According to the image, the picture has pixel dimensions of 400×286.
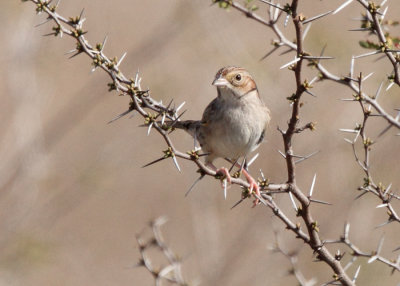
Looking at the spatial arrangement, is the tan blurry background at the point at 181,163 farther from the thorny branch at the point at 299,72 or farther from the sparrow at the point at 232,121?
the thorny branch at the point at 299,72

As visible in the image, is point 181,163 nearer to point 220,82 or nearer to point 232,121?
point 232,121

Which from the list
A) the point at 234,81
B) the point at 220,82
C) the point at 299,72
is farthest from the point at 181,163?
the point at 299,72

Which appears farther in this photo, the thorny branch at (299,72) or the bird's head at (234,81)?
the bird's head at (234,81)

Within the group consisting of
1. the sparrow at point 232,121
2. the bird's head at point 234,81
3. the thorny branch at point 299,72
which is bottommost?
the thorny branch at point 299,72

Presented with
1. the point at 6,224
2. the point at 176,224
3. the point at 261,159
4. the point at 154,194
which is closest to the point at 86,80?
the point at 154,194

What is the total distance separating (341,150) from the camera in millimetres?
8570

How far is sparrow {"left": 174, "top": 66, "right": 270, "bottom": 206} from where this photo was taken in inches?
235

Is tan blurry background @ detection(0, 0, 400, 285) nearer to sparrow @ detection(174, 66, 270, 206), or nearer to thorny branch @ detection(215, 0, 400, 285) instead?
sparrow @ detection(174, 66, 270, 206)


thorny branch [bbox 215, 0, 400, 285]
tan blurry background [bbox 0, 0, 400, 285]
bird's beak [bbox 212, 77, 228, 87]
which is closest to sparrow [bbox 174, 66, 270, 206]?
bird's beak [bbox 212, 77, 228, 87]

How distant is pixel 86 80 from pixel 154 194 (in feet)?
11.3

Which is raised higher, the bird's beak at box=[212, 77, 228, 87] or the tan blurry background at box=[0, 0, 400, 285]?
the tan blurry background at box=[0, 0, 400, 285]

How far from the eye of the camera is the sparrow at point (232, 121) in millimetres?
5973

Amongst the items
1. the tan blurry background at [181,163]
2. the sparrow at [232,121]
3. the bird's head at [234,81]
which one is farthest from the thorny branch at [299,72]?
the bird's head at [234,81]

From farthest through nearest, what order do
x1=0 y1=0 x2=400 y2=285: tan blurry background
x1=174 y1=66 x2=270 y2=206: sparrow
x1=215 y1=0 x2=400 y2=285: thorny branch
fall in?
x1=0 y1=0 x2=400 y2=285: tan blurry background → x1=174 y1=66 x2=270 y2=206: sparrow → x1=215 y1=0 x2=400 y2=285: thorny branch
